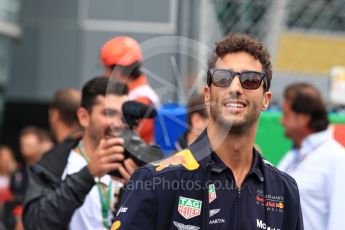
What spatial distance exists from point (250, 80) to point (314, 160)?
2.33 meters

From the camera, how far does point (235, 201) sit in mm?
3193

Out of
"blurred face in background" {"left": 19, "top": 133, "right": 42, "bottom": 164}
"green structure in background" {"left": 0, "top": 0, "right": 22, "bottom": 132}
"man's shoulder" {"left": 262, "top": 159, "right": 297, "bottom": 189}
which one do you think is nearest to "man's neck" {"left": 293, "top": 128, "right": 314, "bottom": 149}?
"man's shoulder" {"left": 262, "top": 159, "right": 297, "bottom": 189}

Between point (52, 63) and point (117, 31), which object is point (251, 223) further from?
point (52, 63)

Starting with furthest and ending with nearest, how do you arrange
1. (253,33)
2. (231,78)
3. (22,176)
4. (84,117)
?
(22,176)
(253,33)
(84,117)
(231,78)

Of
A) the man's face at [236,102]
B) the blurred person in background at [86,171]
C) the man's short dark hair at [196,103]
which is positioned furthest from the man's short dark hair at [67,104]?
the man's face at [236,102]

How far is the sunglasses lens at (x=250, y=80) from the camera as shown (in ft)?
10.6

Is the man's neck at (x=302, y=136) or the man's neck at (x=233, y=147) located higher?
the man's neck at (x=233, y=147)

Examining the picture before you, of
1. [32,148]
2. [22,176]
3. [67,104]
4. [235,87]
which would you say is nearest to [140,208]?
[235,87]

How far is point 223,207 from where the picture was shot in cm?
316

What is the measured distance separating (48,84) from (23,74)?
1.08m

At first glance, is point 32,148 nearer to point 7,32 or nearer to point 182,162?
point 182,162

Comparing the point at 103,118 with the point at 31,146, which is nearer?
the point at 103,118

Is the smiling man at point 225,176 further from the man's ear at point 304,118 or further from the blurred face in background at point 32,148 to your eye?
the blurred face in background at point 32,148

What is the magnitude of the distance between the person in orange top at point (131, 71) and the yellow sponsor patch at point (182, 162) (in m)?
1.17
